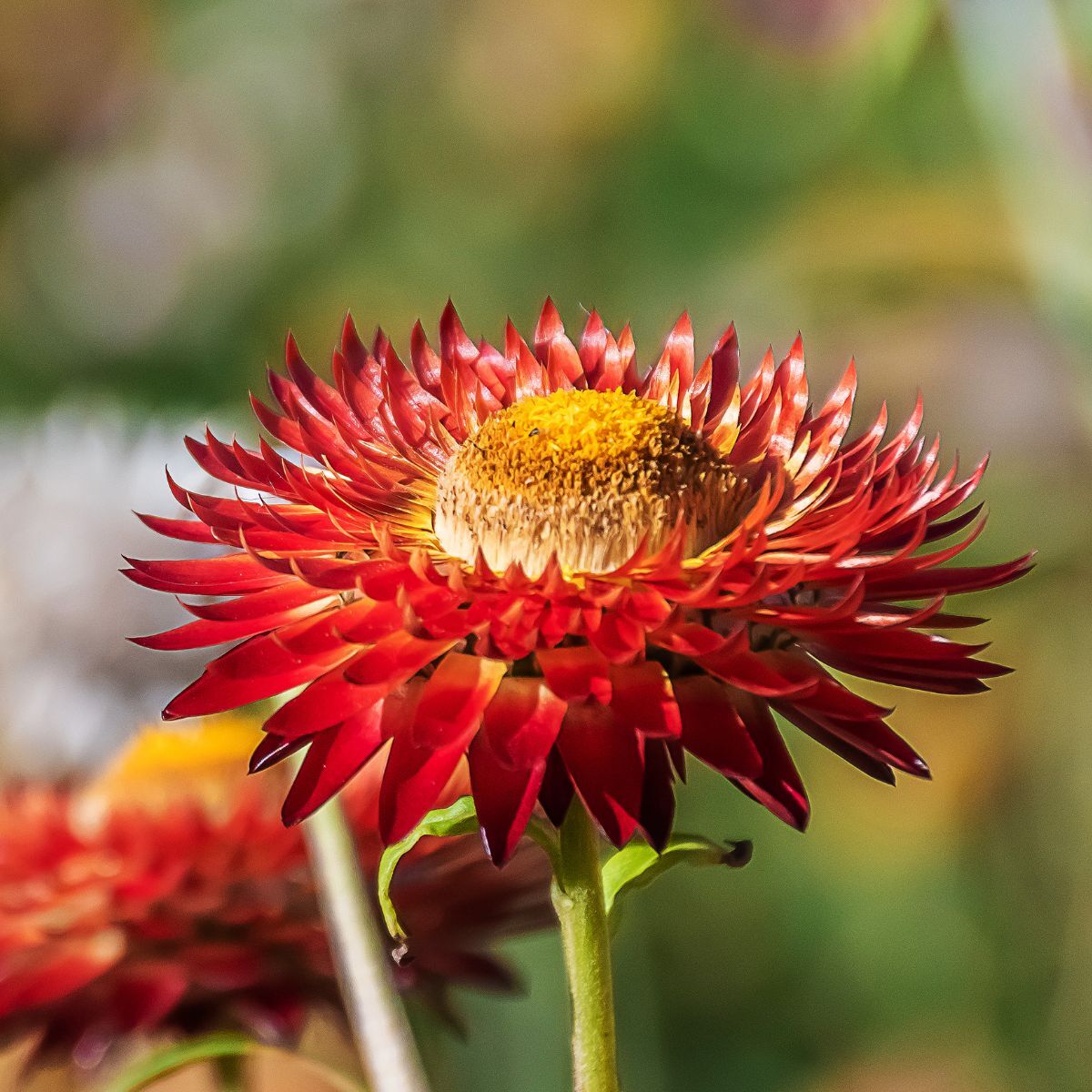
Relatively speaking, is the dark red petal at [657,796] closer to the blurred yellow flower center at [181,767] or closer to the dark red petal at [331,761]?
the dark red petal at [331,761]

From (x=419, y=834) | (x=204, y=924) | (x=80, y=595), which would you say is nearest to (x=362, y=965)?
(x=419, y=834)

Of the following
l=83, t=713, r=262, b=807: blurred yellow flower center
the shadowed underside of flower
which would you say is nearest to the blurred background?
l=83, t=713, r=262, b=807: blurred yellow flower center

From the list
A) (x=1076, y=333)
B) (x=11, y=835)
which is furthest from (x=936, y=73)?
(x=11, y=835)

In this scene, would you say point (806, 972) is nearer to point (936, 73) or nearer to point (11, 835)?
point (11, 835)

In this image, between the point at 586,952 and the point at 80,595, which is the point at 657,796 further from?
the point at 80,595

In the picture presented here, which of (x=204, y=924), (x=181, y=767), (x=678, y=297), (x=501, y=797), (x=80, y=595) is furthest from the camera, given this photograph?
(x=678, y=297)

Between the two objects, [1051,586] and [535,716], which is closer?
[535,716]

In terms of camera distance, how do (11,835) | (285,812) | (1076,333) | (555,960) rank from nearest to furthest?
(285,812)
(11,835)
(1076,333)
(555,960)

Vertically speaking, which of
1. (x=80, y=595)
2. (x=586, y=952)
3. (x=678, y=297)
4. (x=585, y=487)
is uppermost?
(x=678, y=297)
